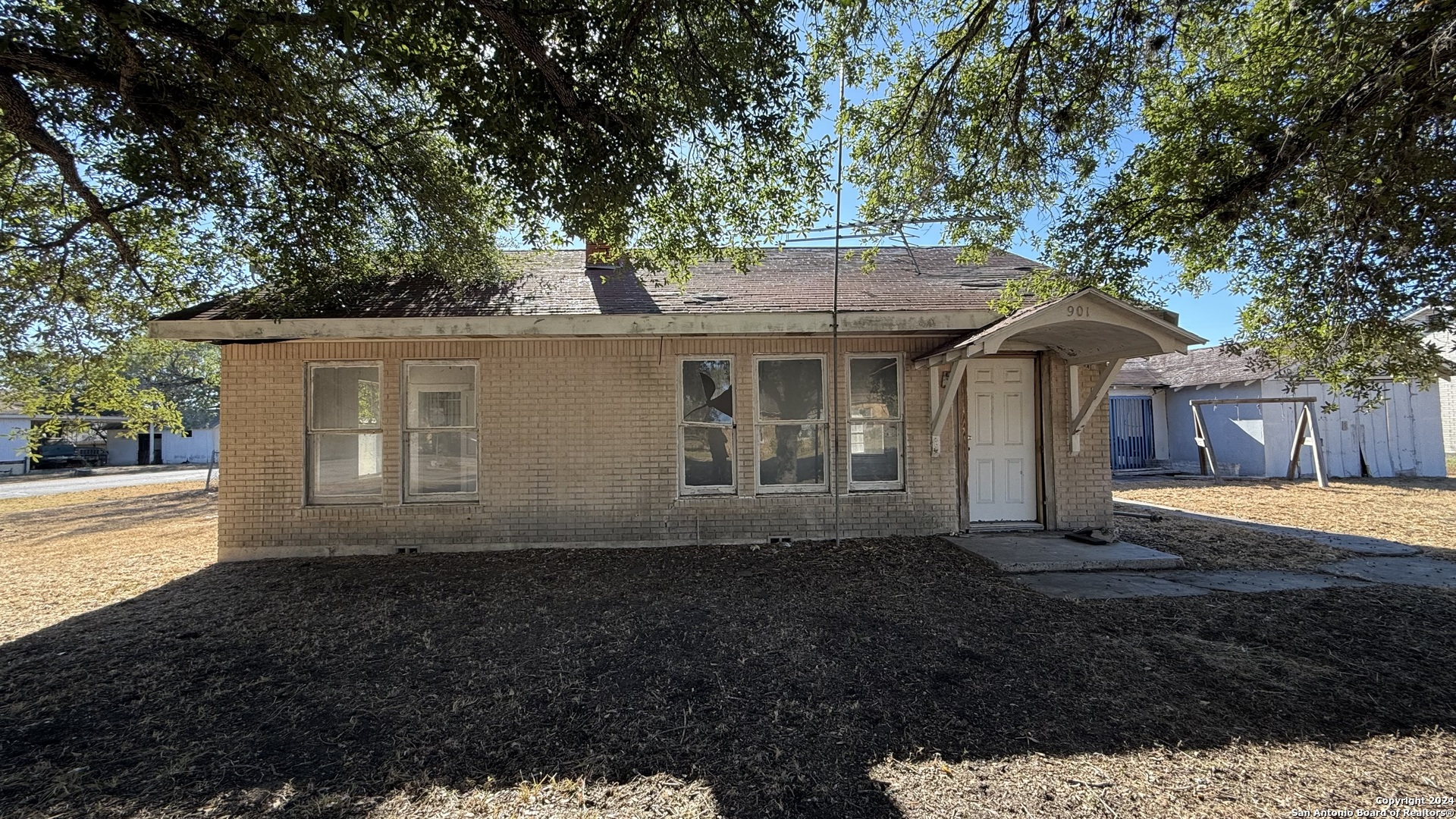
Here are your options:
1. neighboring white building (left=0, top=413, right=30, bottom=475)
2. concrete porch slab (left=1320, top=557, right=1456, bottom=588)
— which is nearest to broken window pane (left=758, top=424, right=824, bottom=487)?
concrete porch slab (left=1320, top=557, right=1456, bottom=588)

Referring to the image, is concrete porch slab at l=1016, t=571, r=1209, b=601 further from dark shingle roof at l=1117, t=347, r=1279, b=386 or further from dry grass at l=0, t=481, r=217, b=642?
dark shingle roof at l=1117, t=347, r=1279, b=386

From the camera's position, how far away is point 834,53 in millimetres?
6102

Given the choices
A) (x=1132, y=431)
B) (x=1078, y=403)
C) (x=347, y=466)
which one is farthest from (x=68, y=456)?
(x=1132, y=431)

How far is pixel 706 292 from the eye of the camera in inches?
303

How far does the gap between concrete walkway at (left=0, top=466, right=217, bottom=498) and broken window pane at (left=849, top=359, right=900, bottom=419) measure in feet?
74.1

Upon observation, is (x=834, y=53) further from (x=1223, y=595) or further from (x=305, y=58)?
(x=1223, y=595)

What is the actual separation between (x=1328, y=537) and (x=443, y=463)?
10.8m

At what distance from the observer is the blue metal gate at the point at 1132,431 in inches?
691

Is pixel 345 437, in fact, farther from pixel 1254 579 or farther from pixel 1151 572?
pixel 1254 579

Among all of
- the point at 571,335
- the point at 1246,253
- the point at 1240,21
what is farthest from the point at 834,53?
Answer: the point at 1246,253

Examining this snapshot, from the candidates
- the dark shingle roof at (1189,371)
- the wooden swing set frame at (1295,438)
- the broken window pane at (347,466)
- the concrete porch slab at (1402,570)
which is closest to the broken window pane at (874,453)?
the concrete porch slab at (1402,570)

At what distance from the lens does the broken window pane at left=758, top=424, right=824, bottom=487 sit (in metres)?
7.40

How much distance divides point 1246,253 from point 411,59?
24.5ft

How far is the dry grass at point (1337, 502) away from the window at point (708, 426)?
783 cm
